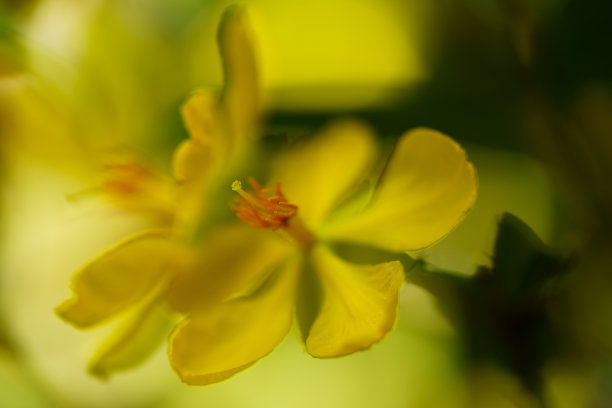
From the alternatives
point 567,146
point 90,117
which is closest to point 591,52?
point 567,146

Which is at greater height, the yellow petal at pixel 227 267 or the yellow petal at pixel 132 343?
the yellow petal at pixel 227 267

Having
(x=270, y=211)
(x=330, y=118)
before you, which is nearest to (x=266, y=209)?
(x=270, y=211)

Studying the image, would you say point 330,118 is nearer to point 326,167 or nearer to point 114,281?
point 326,167

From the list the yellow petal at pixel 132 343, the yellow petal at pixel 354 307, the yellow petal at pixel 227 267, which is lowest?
the yellow petal at pixel 132 343

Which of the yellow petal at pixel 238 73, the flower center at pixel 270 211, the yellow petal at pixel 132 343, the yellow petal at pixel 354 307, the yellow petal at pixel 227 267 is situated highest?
the yellow petal at pixel 238 73
